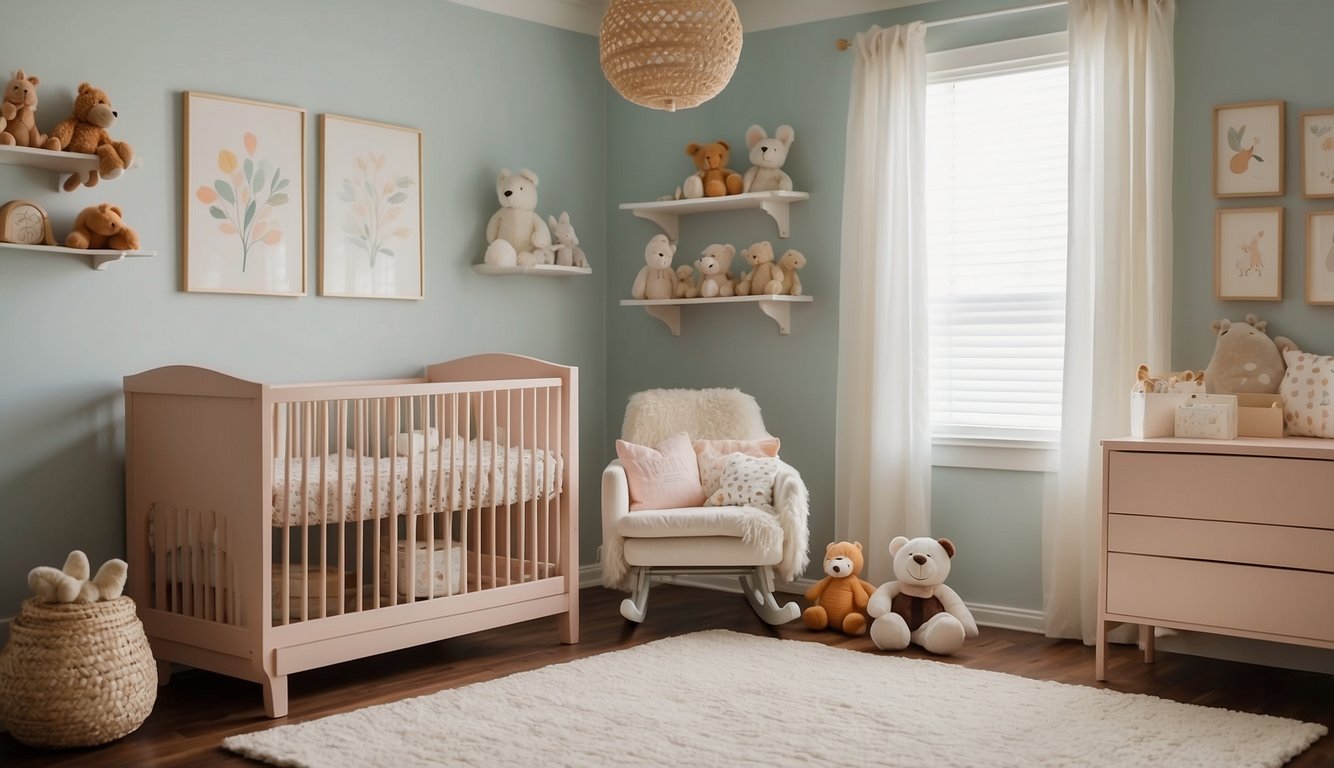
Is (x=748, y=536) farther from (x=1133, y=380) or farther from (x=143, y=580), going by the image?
(x=143, y=580)

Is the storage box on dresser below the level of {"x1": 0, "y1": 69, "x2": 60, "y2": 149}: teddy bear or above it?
below

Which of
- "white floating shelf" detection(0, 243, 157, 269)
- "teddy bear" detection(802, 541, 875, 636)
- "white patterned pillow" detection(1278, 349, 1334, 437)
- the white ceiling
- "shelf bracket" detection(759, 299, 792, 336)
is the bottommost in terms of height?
"teddy bear" detection(802, 541, 875, 636)

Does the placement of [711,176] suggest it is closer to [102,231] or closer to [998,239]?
[998,239]

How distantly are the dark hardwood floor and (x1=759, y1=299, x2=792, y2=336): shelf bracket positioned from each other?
108 centimetres

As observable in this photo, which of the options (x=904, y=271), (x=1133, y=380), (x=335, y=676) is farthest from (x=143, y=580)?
(x=1133, y=380)

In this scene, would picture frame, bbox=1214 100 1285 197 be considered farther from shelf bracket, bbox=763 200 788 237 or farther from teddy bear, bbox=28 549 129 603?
A: teddy bear, bbox=28 549 129 603

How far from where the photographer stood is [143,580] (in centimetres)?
336

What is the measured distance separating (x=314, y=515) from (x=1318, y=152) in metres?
2.99

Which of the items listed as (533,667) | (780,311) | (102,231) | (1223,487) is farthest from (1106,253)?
(102,231)

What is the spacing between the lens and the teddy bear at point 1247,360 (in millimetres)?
3465

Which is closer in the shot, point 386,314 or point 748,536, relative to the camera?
point 748,536

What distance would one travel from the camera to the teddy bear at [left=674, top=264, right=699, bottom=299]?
464 centimetres

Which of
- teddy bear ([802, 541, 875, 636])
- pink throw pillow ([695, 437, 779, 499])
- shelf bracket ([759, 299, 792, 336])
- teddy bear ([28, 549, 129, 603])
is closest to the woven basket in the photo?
teddy bear ([28, 549, 129, 603])

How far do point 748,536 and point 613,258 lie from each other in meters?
1.68
